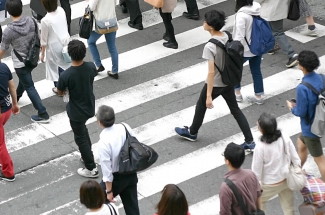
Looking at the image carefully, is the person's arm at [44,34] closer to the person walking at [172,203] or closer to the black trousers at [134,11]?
the black trousers at [134,11]

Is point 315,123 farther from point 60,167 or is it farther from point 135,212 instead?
point 60,167

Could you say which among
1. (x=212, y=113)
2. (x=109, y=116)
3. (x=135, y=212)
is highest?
(x=109, y=116)

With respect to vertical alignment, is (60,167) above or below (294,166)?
below

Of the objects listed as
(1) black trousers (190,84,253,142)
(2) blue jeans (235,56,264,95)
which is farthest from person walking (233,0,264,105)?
(1) black trousers (190,84,253,142)

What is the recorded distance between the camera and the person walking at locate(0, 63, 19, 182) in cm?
916

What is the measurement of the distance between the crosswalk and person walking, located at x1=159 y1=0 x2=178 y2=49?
12 centimetres

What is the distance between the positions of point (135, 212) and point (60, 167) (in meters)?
2.06

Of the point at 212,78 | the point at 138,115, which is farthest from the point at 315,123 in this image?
the point at 138,115

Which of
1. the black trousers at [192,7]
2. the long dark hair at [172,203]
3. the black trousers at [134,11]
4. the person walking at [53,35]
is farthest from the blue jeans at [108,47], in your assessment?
the long dark hair at [172,203]

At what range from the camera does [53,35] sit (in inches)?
420

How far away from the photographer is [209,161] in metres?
9.87

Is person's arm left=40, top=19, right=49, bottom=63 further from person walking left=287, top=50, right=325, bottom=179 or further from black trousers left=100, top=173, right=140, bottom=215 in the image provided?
person walking left=287, top=50, right=325, bottom=179

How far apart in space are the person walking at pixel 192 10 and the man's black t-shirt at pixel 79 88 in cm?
486

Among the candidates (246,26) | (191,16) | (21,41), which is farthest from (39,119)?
(191,16)
